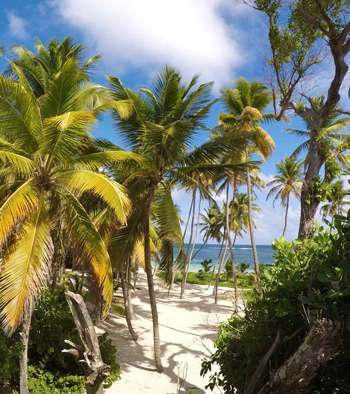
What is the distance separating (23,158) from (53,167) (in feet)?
3.13

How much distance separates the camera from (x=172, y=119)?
10.8 meters

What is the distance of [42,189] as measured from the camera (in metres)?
7.93

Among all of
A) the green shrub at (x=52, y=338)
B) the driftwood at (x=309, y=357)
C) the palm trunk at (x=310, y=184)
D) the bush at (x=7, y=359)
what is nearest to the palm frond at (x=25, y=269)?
the bush at (x=7, y=359)

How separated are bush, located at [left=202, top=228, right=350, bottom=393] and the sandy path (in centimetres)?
159

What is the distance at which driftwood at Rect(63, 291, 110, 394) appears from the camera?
4445 mm

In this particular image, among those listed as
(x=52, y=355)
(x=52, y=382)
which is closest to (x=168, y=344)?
(x=52, y=355)

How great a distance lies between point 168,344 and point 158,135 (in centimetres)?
725

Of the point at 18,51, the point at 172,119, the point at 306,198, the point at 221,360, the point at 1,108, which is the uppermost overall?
the point at 18,51

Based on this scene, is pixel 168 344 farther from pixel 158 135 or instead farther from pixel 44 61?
pixel 44 61

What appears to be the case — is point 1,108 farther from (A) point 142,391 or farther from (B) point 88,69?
Answer: (B) point 88,69

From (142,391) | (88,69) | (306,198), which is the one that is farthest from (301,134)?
(142,391)

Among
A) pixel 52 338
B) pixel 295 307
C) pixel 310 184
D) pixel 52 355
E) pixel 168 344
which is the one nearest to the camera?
pixel 295 307

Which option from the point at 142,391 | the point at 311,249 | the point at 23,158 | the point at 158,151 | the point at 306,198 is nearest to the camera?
the point at 311,249

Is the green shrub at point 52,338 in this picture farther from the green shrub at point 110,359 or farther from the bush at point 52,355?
the green shrub at point 110,359
